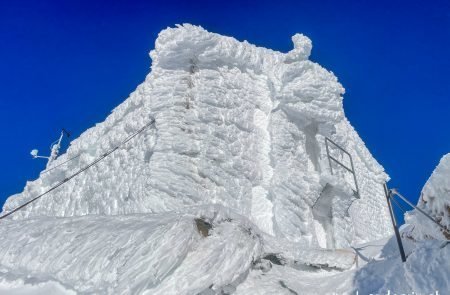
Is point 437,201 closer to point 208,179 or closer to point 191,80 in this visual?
point 208,179

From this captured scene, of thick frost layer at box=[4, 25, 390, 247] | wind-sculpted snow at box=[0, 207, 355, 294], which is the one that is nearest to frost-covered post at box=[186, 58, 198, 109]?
thick frost layer at box=[4, 25, 390, 247]

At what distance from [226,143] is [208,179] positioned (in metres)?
0.84

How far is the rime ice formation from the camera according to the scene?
313cm

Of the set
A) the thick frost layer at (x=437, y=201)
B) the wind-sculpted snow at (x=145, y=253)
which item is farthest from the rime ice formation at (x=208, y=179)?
the thick frost layer at (x=437, y=201)

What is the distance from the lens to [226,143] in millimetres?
6867

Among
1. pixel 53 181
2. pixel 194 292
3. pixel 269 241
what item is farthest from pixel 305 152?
pixel 53 181

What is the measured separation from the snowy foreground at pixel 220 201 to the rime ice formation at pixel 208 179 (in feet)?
0.06

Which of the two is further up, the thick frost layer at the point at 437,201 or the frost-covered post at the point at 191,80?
the frost-covered post at the point at 191,80

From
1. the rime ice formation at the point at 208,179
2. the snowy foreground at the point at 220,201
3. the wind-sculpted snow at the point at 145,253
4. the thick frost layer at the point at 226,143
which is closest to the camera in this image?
the wind-sculpted snow at the point at 145,253

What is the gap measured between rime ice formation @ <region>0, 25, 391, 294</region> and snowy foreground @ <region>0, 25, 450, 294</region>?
0.06 ft

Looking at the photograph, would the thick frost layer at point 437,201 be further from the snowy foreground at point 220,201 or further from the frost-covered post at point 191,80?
the frost-covered post at point 191,80

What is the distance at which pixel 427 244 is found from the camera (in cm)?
274

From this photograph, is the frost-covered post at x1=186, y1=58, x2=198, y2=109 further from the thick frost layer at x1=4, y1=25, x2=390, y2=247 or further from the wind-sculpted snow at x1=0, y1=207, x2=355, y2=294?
the wind-sculpted snow at x1=0, y1=207, x2=355, y2=294

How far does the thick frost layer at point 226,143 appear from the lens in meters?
6.33
